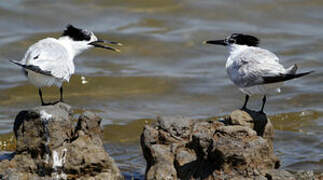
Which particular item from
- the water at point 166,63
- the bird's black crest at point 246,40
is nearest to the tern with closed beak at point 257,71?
the bird's black crest at point 246,40

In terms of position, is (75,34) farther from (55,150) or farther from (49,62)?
(55,150)

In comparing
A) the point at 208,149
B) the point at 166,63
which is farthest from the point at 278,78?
the point at 166,63

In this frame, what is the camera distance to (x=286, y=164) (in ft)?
23.0

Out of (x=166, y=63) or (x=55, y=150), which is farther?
A: (x=166, y=63)

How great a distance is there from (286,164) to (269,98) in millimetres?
2822

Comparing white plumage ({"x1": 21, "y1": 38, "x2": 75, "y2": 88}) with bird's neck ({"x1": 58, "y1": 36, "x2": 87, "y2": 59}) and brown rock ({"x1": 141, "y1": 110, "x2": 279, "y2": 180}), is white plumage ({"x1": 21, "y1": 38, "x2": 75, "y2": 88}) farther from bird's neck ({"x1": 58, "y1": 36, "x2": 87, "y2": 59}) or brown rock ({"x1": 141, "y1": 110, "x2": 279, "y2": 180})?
brown rock ({"x1": 141, "y1": 110, "x2": 279, "y2": 180})

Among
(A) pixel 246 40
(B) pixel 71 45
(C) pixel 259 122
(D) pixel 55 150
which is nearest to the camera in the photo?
(D) pixel 55 150

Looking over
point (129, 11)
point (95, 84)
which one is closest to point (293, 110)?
point (95, 84)

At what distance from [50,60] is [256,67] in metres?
2.00

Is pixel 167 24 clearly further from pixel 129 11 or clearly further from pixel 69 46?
pixel 69 46

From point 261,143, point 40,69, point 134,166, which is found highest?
point 40,69

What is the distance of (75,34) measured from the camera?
7723 mm

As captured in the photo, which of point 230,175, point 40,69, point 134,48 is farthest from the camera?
point 134,48

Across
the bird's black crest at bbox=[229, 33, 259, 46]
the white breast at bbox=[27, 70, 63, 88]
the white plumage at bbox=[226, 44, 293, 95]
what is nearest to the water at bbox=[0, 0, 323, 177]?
the white plumage at bbox=[226, 44, 293, 95]
